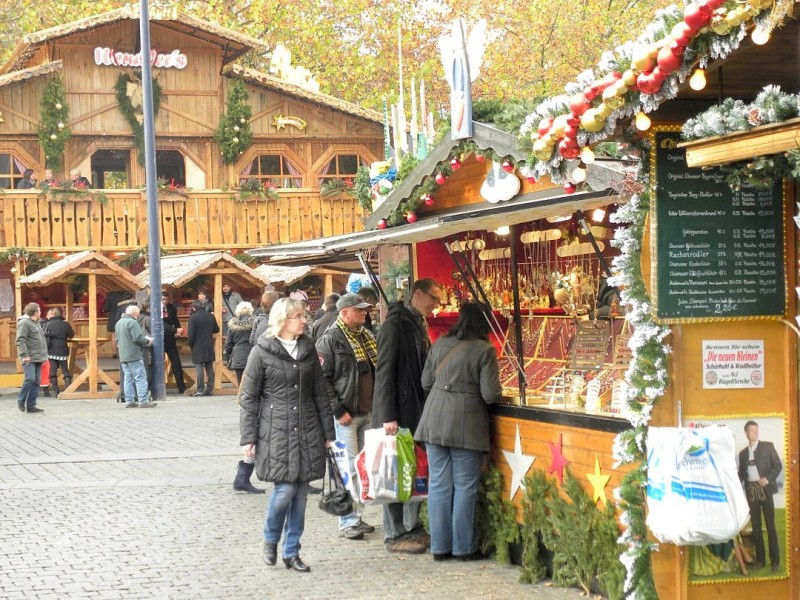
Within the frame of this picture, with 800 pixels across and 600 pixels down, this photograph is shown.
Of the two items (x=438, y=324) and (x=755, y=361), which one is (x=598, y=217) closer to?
(x=755, y=361)

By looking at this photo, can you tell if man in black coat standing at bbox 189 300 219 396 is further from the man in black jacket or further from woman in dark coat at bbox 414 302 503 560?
woman in dark coat at bbox 414 302 503 560

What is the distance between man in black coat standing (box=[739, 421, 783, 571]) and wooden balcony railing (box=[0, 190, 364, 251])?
24.3 meters

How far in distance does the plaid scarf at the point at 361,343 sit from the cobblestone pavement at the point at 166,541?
1.33 metres

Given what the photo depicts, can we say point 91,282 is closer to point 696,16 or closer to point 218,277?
point 218,277

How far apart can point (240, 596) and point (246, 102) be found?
25256mm

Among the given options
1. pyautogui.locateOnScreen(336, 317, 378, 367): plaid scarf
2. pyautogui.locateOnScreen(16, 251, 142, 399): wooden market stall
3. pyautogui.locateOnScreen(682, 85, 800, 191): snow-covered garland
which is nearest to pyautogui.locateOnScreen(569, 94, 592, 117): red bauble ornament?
pyautogui.locateOnScreen(682, 85, 800, 191): snow-covered garland

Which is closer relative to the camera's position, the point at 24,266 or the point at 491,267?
the point at 491,267

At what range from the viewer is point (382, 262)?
448 inches

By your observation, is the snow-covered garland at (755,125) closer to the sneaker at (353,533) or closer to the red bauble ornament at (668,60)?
the red bauble ornament at (668,60)

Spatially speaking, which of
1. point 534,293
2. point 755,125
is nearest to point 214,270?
point 534,293

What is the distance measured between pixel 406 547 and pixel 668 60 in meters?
4.61

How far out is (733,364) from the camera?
630 cm

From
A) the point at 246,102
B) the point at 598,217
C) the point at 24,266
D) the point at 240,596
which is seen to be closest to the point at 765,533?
the point at 598,217

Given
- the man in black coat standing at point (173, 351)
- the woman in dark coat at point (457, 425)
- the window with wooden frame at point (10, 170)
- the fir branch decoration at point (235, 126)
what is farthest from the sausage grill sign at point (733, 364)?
the window with wooden frame at point (10, 170)
